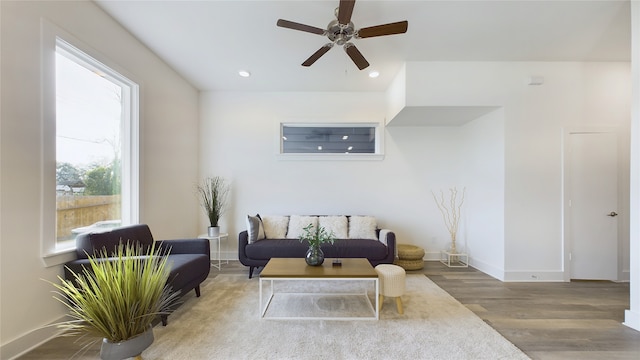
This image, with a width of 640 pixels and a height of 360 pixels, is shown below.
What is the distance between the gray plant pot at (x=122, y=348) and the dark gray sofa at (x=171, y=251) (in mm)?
657

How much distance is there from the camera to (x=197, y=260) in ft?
9.14

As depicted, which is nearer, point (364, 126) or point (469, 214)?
point (469, 214)

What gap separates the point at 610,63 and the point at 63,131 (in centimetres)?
656

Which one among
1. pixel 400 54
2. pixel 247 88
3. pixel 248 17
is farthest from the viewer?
pixel 247 88

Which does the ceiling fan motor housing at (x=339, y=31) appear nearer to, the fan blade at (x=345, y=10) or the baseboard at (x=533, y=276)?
the fan blade at (x=345, y=10)

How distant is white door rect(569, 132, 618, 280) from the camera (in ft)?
11.4

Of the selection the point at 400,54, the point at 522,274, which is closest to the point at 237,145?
the point at 400,54

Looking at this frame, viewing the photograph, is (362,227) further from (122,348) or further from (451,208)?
(122,348)

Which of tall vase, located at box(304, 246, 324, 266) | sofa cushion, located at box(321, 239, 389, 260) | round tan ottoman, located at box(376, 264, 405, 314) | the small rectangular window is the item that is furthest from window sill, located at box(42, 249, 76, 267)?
the small rectangular window

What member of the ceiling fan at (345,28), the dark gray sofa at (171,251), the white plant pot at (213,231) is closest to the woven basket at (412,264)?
the dark gray sofa at (171,251)

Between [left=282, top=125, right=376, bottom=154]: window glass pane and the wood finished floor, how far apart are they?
2401 millimetres

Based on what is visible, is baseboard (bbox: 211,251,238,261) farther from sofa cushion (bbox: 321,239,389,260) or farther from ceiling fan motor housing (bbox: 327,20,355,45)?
ceiling fan motor housing (bbox: 327,20,355,45)

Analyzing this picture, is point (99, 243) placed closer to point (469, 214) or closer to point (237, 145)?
Result: point (237, 145)

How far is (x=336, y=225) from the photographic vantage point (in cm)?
414
